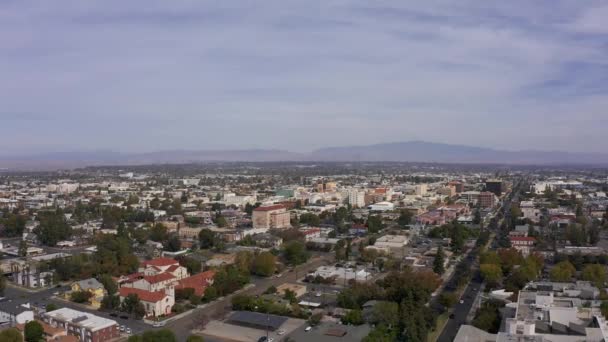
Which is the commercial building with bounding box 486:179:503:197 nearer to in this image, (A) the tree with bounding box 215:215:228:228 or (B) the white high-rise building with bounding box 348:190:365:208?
(B) the white high-rise building with bounding box 348:190:365:208

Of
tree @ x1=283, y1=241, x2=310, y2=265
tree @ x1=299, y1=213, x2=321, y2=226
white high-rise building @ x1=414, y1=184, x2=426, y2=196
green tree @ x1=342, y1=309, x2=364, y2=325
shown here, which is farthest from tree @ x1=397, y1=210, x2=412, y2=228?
green tree @ x1=342, y1=309, x2=364, y2=325

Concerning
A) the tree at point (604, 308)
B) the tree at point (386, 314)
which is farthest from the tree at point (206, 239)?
the tree at point (604, 308)

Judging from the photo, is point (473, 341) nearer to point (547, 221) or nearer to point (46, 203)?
point (547, 221)

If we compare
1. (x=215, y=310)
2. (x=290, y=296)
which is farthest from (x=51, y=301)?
(x=290, y=296)

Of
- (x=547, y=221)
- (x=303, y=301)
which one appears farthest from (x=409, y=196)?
(x=303, y=301)

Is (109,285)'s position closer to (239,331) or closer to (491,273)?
(239,331)

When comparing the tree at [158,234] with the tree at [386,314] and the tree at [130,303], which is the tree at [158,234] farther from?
the tree at [386,314]

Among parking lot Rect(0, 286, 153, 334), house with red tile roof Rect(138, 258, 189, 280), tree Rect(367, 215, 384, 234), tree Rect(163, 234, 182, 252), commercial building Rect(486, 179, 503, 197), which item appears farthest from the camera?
commercial building Rect(486, 179, 503, 197)
